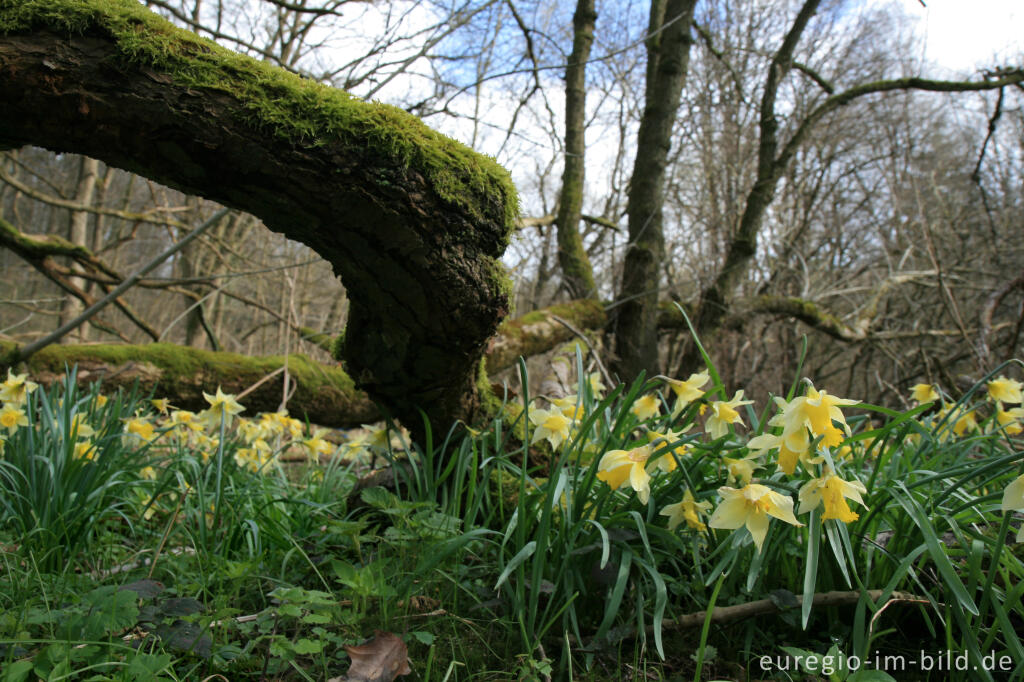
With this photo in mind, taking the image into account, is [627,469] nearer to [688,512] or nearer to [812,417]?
[688,512]

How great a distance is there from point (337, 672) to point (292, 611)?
191mm

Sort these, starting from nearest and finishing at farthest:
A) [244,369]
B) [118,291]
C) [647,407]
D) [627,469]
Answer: [627,469], [647,407], [118,291], [244,369]

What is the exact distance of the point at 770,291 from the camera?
257 inches

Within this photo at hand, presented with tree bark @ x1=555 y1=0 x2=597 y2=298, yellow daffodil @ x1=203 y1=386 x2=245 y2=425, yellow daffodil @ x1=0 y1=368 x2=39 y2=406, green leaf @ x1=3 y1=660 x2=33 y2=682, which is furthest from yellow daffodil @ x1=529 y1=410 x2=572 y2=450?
tree bark @ x1=555 y1=0 x2=597 y2=298

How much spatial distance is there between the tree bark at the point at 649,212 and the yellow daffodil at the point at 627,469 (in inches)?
141

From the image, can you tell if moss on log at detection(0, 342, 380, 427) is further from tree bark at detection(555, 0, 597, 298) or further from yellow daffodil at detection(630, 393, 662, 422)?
tree bark at detection(555, 0, 597, 298)

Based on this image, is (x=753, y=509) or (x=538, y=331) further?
(x=538, y=331)

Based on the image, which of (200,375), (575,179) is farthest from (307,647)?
(575,179)

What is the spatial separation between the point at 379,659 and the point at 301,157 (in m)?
1.02

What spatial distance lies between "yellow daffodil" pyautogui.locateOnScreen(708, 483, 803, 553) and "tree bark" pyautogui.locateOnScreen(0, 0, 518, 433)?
0.71 meters

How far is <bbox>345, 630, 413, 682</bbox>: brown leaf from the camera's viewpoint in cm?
105

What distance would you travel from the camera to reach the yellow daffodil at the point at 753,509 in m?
1.06

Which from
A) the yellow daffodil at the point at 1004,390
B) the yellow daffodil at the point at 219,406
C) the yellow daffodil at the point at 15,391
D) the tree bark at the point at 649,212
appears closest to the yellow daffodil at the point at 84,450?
the yellow daffodil at the point at 15,391

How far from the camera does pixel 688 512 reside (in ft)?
4.09
